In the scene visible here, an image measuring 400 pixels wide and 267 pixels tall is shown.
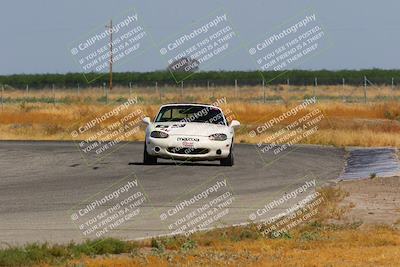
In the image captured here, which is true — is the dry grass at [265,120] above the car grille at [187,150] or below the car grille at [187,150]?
below

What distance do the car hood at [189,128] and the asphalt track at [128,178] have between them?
0.84 metres

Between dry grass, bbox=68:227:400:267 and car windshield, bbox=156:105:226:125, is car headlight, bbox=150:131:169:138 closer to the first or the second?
car windshield, bbox=156:105:226:125

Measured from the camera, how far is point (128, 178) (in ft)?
74.4

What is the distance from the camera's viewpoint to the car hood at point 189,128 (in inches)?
978

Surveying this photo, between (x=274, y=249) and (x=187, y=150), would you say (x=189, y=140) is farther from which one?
(x=274, y=249)

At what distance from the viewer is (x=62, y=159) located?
2958cm

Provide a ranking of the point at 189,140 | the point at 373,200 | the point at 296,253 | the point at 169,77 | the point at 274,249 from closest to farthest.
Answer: the point at 296,253 → the point at 274,249 → the point at 373,200 → the point at 189,140 → the point at 169,77

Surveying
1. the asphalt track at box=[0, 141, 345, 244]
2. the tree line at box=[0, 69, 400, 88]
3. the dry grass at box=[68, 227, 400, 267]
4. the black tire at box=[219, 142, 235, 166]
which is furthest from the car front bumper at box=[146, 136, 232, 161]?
the tree line at box=[0, 69, 400, 88]

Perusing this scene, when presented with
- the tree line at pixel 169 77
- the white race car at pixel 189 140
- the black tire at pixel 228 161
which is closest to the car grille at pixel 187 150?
the white race car at pixel 189 140

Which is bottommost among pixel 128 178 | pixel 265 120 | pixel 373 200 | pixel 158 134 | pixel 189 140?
pixel 265 120

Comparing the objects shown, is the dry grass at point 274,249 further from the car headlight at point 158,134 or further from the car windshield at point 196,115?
the car windshield at point 196,115

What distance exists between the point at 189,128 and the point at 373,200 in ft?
26.3

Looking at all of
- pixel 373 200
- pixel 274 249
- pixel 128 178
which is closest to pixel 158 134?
pixel 128 178

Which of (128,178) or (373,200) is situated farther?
(128,178)
